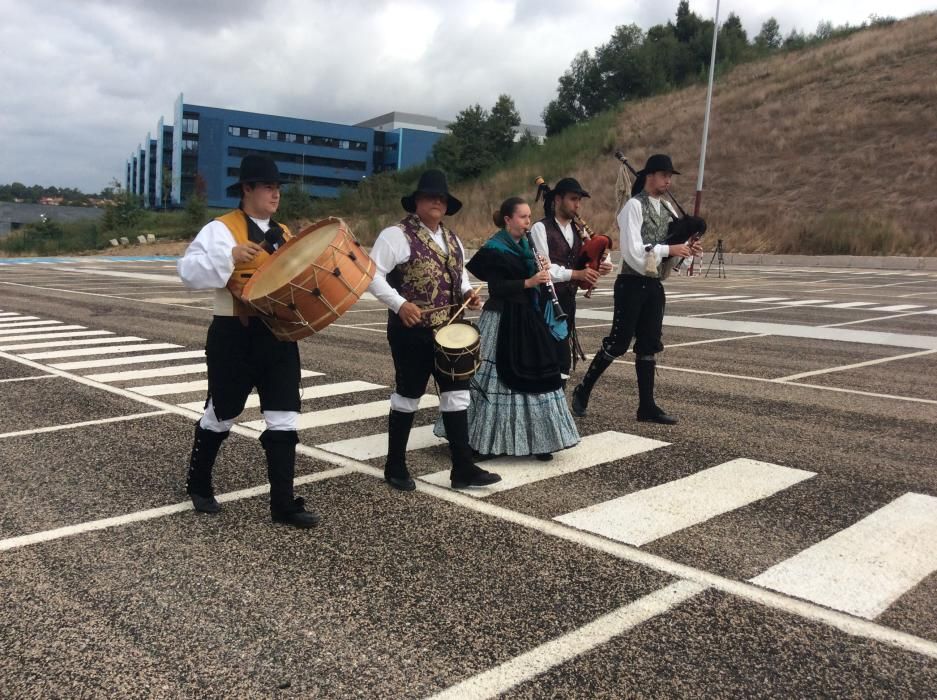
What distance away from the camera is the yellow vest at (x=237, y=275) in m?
4.24

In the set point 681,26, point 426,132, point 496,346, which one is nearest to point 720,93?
point 681,26

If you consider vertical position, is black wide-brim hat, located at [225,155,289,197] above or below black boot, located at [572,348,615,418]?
above

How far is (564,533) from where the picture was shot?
4477mm

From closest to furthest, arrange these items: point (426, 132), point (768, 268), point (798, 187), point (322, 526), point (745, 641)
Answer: point (745, 641) < point (322, 526) < point (768, 268) < point (798, 187) < point (426, 132)

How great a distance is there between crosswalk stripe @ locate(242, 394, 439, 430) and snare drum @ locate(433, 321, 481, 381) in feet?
7.45

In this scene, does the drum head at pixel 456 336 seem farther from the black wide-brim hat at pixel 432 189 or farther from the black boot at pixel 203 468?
the black boot at pixel 203 468

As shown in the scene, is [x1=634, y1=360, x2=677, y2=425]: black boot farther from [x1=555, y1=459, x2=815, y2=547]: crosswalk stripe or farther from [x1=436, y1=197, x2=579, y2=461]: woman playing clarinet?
[x1=436, y1=197, x2=579, y2=461]: woman playing clarinet

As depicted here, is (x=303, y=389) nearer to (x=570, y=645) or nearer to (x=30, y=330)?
(x=570, y=645)

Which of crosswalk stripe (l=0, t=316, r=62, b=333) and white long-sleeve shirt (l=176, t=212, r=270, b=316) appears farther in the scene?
crosswalk stripe (l=0, t=316, r=62, b=333)

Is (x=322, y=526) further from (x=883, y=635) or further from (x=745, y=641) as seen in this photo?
(x=883, y=635)

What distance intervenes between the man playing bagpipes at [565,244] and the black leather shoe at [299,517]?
7.56 ft

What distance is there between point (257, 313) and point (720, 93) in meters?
64.5

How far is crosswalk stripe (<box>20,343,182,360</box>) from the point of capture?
10627 millimetres

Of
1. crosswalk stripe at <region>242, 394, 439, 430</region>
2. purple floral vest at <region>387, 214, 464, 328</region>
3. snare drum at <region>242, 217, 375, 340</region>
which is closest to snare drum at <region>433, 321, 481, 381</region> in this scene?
purple floral vest at <region>387, 214, 464, 328</region>
